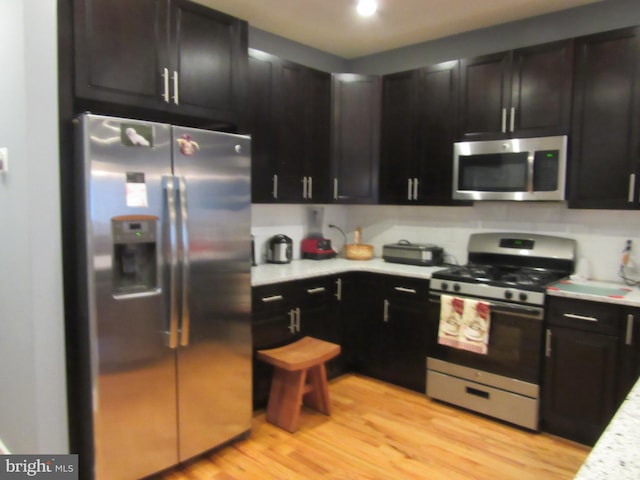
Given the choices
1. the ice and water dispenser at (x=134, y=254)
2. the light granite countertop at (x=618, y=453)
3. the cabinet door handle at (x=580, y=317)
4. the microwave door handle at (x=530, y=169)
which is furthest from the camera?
the microwave door handle at (x=530, y=169)

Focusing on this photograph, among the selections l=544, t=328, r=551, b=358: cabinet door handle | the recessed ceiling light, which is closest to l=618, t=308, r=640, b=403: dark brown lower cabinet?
l=544, t=328, r=551, b=358: cabinet door handle

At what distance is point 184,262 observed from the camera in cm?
229

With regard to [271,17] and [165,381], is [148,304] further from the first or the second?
[271,17]

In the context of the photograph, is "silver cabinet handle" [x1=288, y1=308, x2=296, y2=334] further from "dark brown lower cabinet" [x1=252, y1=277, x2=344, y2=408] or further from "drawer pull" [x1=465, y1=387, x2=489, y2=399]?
"drawer pull" [x1=465, y1=387, x2=489, y2=399]

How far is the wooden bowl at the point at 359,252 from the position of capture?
3.98 m

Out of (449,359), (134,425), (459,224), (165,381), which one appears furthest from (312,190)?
(134,425)

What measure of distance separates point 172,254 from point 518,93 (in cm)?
246

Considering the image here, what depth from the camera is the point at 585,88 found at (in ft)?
9.30

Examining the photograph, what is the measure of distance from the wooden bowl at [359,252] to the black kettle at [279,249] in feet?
1.94

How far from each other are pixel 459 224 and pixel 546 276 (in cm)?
83

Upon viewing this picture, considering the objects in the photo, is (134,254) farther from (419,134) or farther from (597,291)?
(597,291)

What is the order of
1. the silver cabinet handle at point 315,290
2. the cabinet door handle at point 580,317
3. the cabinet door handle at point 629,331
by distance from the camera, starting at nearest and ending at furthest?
1. the cabinet door handle at point 629,331
2. the cabinet door handle at point 580,317
3. the silver cabinet handle at point 315,290

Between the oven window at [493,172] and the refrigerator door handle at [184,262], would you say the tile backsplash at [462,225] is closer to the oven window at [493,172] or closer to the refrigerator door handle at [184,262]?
the oven window at [493,172]

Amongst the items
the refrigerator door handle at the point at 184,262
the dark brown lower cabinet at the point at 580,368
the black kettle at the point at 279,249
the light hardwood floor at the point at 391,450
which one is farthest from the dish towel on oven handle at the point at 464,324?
the refrigerator door handle at the point at 184,262
